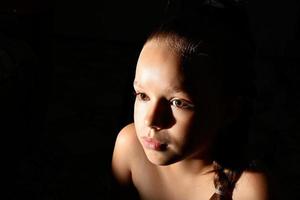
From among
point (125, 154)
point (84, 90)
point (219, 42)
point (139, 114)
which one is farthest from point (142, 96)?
point (84, 90)

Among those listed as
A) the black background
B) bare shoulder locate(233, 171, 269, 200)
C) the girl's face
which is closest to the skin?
the girl's face

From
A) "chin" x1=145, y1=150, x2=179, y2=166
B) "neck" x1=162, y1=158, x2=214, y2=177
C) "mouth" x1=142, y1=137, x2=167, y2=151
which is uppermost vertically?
"mouth" x1=142, y1=137, x2=167, y2=151

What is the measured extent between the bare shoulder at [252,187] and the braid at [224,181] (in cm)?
1

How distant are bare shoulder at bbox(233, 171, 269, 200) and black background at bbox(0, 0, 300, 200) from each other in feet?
0.26

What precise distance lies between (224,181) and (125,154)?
0.84 ft

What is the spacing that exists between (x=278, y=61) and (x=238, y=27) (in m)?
2.61

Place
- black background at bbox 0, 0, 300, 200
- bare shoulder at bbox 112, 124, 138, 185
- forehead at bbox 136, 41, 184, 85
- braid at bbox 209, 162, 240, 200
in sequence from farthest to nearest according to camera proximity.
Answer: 1. black background at bbox 0, 0, 300, 200
2. bare shoulder at bbox 112, 124, 138, 185
3. braid at bbox 209, 162, 240, 200
4. forehead at bbox 136, 41, 184, 85

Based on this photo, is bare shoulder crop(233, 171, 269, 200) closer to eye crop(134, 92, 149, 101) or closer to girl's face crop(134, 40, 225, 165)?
girl's face crop(134, 40, 225, 165)

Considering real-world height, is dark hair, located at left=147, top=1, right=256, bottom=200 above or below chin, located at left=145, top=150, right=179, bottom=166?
above

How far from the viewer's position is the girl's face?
67cm

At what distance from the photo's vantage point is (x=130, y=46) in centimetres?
326

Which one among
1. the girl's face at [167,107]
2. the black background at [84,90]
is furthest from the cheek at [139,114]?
the black background at [84,90]

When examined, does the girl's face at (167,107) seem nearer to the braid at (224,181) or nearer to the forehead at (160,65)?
the forehead at (160,65)

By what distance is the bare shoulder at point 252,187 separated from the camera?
0.85 metres
